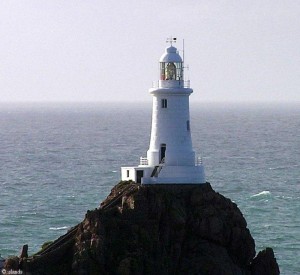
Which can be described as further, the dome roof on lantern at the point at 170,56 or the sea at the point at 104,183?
the sea at the point at 104,183

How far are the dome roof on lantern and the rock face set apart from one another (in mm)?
8345

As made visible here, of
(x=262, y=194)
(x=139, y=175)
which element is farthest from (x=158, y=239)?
(x=262, y=194)

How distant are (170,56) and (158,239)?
42.3ft

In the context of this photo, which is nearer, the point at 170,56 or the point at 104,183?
the point at 170,56

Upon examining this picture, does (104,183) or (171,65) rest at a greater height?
(171,65)

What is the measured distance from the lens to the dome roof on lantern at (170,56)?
62844mm

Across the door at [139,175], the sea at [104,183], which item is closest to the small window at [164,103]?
the door at [139,175]

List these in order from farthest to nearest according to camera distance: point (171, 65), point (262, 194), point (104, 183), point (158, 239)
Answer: point (104, 183), point (262, 194), point (171, 65), point (158, 239)

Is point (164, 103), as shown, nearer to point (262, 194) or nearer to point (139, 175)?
point (139, 175)

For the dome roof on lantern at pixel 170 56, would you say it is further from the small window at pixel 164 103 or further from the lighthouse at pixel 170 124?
the small window at pixel 164 103

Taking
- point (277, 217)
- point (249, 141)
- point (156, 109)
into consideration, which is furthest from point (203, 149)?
point (156, 109)

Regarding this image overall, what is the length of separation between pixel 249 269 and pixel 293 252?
1830cm

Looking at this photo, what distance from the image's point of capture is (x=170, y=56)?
206 ft

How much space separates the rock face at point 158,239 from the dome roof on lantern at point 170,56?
8.35 metres
